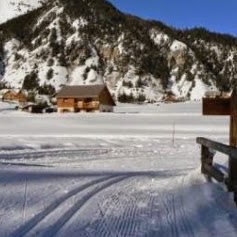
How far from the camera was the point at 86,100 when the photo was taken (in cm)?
11925

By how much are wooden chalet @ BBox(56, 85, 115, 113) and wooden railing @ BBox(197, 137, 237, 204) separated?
100.0m

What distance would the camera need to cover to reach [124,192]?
12.1 metres

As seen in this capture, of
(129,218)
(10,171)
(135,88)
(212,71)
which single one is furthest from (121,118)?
(212,71)

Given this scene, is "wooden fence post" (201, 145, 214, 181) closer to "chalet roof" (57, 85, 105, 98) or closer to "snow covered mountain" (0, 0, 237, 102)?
"chalet roof" (57, 85, 105, 98)

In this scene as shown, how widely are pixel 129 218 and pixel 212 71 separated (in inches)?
7386

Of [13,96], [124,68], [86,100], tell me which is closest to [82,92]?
[86,100]

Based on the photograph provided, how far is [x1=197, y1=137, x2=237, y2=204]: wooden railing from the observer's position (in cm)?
1008

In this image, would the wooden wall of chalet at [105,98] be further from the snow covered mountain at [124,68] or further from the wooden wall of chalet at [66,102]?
the snow covered mountain at [124,68]

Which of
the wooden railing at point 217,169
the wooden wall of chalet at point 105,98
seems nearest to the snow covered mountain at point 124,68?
the wooden wall of chalet at point 105,98

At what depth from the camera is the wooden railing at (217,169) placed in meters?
10.1

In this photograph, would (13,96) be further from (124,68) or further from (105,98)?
(105,98)

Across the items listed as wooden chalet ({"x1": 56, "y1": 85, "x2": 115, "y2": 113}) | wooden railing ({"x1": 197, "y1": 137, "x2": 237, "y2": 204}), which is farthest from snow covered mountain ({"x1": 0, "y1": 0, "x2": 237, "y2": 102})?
wooden railing ({"x1": 197, "y1": 137, "x2": 237, "y2": 204})

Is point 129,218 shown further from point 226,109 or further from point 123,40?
point 123,40

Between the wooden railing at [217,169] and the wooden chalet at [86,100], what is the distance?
9997cm
